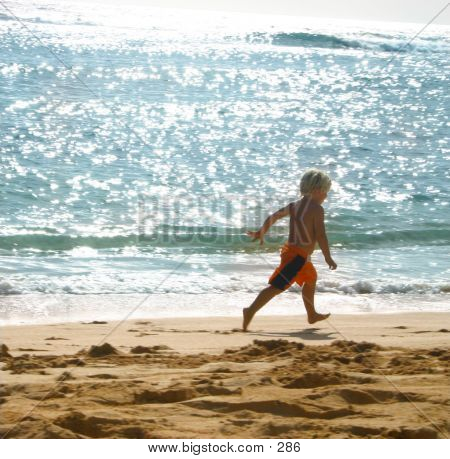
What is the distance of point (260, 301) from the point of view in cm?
661

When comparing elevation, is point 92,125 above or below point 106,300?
above

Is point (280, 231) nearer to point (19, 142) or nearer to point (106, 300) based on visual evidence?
point (106, 300)

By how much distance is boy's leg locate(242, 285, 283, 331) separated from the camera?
6.56m

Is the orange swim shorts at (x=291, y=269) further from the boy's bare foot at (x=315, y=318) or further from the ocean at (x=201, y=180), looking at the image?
the ocean at (x=201, y=180)

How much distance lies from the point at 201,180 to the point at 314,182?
1043cm

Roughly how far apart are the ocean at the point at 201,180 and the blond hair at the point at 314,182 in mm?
1675

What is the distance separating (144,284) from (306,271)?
2.77 m

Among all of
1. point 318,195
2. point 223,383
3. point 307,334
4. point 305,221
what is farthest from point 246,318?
point 223,383

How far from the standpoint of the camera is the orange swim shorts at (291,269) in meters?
6.54

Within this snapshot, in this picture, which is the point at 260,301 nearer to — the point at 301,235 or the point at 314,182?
the point at 301,235

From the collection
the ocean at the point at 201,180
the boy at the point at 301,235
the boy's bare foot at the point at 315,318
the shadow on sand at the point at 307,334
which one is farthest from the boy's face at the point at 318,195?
the ocean at the point at 201,180

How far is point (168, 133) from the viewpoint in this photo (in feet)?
74.9

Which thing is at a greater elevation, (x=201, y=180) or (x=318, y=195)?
(x=201, y=180)
